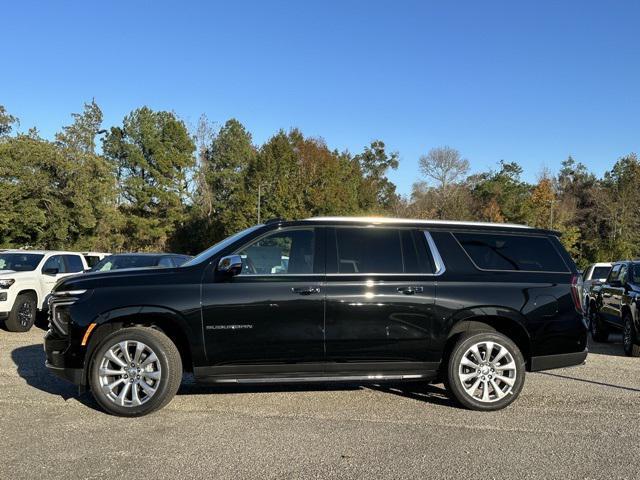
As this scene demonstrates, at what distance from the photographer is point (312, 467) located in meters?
4.42

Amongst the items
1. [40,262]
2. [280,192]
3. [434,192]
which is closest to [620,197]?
[434,192]

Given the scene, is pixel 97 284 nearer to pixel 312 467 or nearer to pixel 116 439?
pixel 116 439

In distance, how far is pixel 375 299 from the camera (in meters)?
5.93

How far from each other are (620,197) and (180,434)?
2286 inches

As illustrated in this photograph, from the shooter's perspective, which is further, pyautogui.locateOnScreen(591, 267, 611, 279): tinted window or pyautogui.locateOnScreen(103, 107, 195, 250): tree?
pyautogui.locateOnScreen(103, 107, 195, 250): tree

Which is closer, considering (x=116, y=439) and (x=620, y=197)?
(x=116, y=439)

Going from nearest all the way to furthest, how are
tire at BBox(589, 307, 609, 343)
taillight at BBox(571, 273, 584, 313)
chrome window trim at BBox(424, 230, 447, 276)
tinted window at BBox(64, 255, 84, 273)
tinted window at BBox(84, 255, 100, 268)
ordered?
chrome window trim at BBox(424, 230, 447, 276), taillight at BBox(571, 273, 584, 313), tire at BBox(589, 307, 609, 343), tinted window at BBox(64, 255, 84, 273), tinted window at BBox(84, 255, 100, 268)

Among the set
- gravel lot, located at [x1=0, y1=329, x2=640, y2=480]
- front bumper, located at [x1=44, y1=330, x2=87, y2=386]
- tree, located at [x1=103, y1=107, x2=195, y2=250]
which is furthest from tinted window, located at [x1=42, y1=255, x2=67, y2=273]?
tree, located at [x1=103, y1=107, x2=195, y2=250]

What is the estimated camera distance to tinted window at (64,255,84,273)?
13.6m

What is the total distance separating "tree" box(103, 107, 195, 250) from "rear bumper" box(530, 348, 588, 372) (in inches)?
2300

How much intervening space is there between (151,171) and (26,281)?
53383 mm

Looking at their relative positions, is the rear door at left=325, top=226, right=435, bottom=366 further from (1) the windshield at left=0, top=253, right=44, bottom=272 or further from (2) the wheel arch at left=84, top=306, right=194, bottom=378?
(1) the windshield at left=0, top=253, right=44, bottom=272

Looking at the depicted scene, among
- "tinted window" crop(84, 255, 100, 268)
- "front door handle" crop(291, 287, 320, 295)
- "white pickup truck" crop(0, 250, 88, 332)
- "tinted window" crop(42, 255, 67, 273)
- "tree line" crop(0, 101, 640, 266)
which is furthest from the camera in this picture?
"tree line" crop(0, 101, 640, 266)

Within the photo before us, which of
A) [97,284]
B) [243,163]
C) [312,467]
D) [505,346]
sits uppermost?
[243,163]
